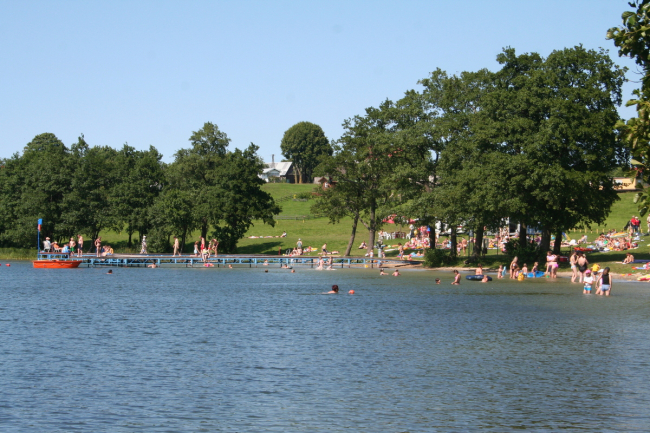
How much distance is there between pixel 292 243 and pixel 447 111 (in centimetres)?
3243

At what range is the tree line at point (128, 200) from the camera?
81.6m

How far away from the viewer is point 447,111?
62.4 metres

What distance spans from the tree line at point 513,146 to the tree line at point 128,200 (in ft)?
75.1

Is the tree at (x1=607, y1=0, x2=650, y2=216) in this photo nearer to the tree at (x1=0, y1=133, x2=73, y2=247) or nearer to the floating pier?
the floating pier

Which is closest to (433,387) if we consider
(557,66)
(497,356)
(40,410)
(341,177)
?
(497,356)

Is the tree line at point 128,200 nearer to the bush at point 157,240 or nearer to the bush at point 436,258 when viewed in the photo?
the bush at point 157,240

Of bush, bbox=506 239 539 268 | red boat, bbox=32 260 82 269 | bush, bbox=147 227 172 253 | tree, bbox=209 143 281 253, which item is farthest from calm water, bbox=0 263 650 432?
bush, bbox=147 227 172 253

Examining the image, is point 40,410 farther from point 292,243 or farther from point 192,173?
point 192,173

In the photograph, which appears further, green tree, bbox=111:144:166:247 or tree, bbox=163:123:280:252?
green tree, bbox=111:144:166:247

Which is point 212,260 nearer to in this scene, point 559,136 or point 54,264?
point 54,264

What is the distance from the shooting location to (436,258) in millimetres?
64312

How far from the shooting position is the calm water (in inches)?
548

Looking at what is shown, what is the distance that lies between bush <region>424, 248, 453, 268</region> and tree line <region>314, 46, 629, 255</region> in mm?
2346

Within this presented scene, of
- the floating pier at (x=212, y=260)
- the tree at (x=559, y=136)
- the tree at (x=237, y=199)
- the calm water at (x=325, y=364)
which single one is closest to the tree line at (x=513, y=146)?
the tree at (x=559, y=136)
